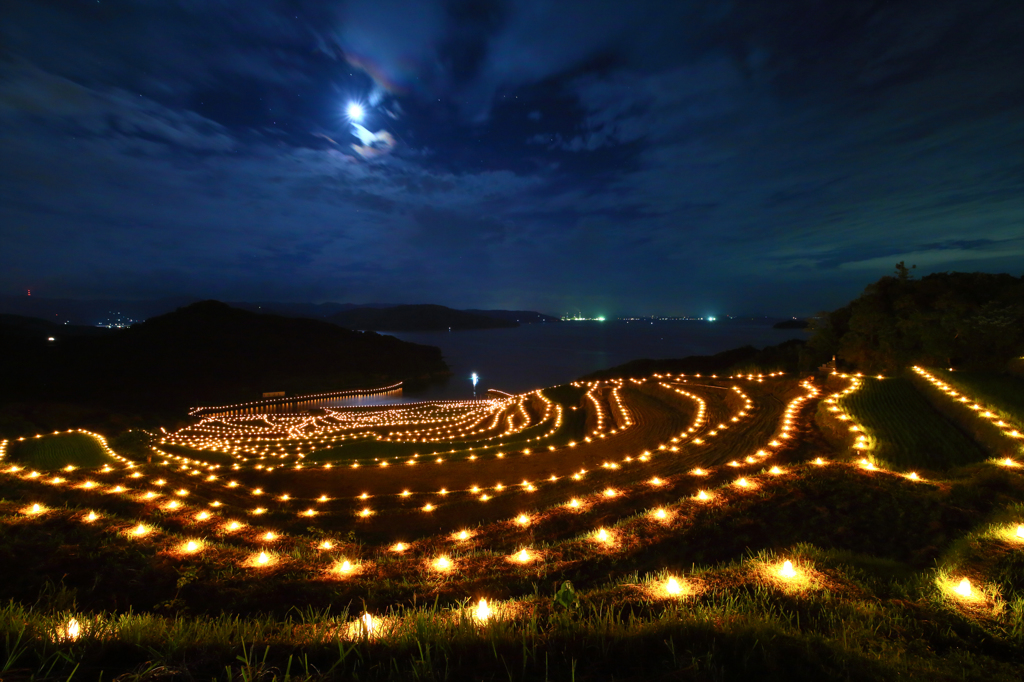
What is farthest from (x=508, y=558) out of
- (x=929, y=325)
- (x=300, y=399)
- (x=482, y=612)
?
(x=300, y=399)

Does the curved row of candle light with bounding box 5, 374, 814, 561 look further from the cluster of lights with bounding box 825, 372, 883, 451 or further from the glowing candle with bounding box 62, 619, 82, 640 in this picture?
the glowing candle with bounding box 62, 619, 82, 640

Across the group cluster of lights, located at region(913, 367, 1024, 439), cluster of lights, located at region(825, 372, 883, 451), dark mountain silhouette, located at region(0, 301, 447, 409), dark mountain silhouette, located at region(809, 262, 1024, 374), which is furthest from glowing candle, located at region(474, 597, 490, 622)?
dark mountain silhouette, located at region(0, 301, 447, 409)

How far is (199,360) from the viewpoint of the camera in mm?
63031

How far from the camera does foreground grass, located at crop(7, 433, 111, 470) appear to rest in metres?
12.8

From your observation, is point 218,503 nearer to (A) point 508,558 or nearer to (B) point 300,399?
(A) point 508,558

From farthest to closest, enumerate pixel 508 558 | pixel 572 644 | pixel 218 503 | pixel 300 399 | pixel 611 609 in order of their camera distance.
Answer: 1. pixel 300 399
2. pixel 218 503
3. pixel 508 558
4. pixel 611 609
5. pixel 572 644

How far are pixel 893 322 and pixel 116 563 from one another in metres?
24.5

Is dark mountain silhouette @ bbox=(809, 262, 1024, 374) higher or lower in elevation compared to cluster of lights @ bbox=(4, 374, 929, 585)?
higher

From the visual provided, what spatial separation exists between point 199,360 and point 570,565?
77044mm

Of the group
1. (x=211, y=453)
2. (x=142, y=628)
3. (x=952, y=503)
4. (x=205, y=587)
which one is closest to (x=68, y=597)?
(x=205, y=587)

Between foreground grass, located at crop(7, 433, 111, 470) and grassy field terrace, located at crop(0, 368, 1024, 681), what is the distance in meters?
6.45

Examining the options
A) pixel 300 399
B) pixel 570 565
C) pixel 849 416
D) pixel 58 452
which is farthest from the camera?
pixel 300 399

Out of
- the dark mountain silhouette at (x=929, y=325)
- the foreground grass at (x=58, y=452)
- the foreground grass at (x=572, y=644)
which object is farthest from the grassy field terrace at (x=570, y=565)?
the foreground grass at (x=58, y=452)

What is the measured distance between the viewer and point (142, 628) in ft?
7.64
